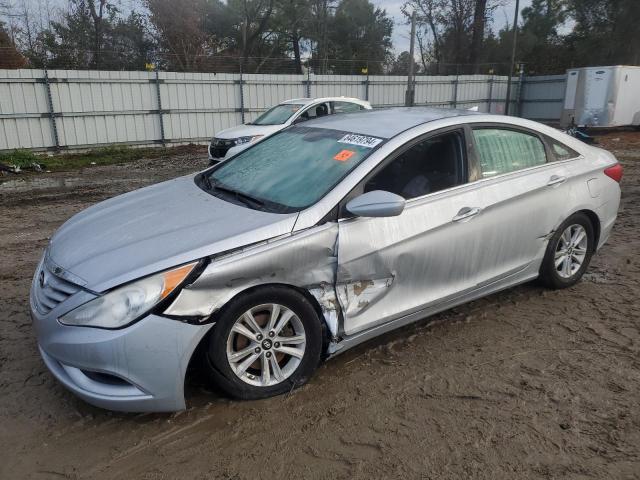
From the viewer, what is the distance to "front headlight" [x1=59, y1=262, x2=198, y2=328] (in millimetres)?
2520

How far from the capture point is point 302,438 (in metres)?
2.67

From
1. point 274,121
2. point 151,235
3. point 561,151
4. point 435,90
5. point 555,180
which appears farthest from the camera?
point 435,90

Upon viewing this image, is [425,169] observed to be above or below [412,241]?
above

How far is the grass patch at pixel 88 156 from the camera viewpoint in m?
12.9

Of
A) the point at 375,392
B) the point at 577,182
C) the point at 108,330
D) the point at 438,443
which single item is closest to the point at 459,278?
the point at 375,392

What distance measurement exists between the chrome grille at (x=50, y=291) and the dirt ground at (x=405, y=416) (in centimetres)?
59

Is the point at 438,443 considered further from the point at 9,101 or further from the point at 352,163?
the point at 9,101

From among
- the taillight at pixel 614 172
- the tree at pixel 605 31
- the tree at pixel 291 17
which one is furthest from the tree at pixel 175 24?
the taillight at pixel 614 172

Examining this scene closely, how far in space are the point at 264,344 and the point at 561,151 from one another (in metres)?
2.95

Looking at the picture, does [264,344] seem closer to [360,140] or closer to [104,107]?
[360,140]

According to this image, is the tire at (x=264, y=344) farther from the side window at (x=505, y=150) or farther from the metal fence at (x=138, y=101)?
the metal fence at (x=138, y=101)

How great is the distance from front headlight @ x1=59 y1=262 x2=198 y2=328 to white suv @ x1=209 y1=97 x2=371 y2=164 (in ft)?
26.8

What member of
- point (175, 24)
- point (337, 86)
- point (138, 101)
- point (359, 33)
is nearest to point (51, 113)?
point (138, 101)

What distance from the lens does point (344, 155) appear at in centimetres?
341
